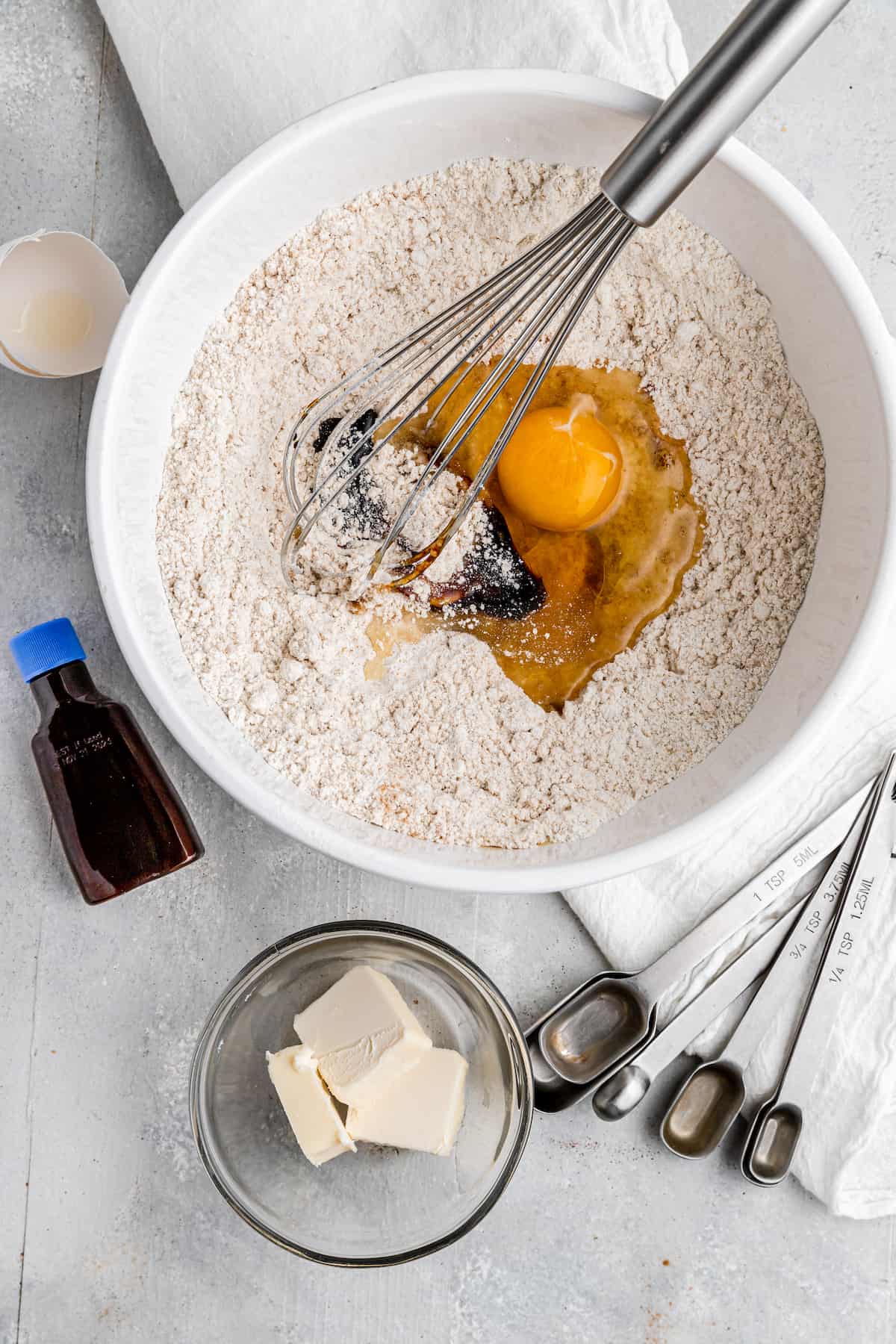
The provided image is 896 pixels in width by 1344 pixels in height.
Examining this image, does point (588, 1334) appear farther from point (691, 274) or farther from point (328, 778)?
point (691, 274)

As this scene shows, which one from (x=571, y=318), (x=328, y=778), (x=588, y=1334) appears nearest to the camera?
(x=571, y=318)

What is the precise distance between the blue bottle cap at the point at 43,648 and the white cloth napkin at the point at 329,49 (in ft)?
1.49

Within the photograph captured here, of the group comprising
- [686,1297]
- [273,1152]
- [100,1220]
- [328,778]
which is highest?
[328,778]

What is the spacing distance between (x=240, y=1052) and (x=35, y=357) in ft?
2.23

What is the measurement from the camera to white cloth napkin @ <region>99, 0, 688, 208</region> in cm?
91

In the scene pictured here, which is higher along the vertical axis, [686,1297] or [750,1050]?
[750,1050]

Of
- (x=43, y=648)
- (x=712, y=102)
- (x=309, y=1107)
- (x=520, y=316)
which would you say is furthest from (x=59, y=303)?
(x=309, y=1107)

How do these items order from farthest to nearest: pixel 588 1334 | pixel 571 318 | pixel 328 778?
pixel 588 1334 < pixel 328 778 < pixel 571 318

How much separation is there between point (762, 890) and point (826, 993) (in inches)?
4.4

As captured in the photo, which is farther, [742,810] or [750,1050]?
[750,1050]

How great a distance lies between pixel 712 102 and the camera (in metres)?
0.60

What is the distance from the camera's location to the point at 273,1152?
95 cm

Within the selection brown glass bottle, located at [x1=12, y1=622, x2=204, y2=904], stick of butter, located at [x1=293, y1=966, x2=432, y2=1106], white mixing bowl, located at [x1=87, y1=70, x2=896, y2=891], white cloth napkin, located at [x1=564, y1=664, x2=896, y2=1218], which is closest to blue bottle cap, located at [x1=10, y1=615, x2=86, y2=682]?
brown glass bottle, located at [x1=12, y1=622, x2=204, y2=904]

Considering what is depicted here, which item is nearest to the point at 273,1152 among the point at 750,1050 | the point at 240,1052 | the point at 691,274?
the point at 240,1052
